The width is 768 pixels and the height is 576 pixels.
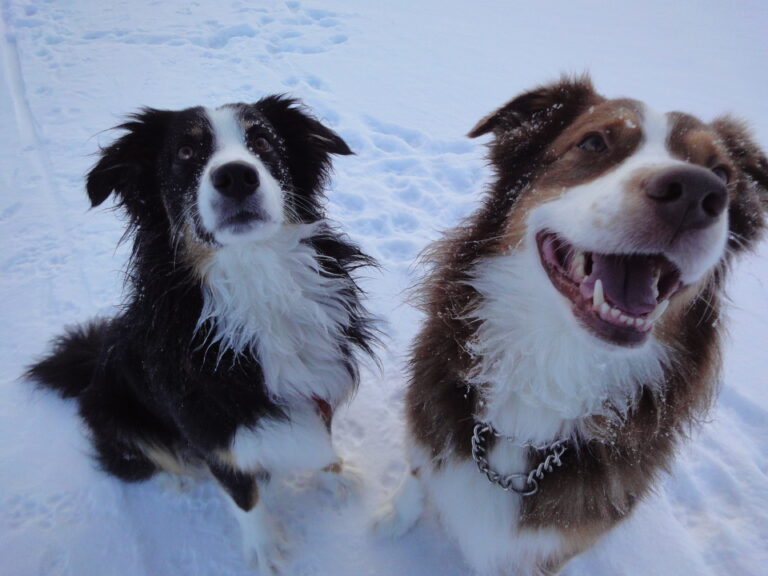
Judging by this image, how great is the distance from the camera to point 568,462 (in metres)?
1.77

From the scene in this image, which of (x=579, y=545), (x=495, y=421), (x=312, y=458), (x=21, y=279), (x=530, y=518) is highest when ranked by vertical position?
(x=495, y=421)

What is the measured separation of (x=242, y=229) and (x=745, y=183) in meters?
1.98

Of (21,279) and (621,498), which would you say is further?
(21,279)

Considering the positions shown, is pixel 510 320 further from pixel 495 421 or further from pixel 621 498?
pixel 621 498

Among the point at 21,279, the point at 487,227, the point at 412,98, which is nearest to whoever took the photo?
the point at 487,227

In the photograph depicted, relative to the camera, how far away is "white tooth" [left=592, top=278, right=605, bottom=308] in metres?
1.43

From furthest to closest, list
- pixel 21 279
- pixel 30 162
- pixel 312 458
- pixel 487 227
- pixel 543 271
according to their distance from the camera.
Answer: pixel 30 162 < pixel 21 279 < pixel 312 458 < pixel 487 227 < pixel 543 271

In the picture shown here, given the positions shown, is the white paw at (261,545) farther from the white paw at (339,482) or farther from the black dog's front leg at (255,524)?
the white paw at (339,482)

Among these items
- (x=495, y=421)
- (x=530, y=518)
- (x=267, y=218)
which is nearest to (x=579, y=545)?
(x=530, y=518)

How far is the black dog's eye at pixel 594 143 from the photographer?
164cm

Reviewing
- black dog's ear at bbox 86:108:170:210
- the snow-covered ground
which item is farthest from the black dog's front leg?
black dog's ear at bbox 86:108:170:210

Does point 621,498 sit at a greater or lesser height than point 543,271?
lesser

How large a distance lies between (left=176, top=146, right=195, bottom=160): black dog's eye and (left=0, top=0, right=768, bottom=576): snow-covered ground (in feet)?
4.77

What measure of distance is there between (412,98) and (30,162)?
4.78m
